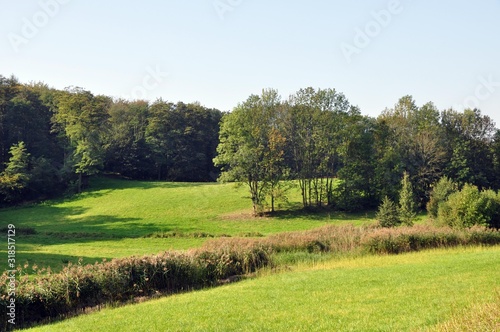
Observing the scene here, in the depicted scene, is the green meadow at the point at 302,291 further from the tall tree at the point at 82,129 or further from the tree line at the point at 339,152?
the tall tree at the point at 82,129

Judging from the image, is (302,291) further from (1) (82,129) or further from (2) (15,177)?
(1) (82,129)

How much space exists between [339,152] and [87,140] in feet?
135

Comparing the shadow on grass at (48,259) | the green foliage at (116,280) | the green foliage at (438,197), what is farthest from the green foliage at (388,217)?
the shadow on grass at (48,259)

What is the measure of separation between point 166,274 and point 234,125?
36.4 meters

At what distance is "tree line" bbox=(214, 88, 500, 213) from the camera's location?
177ft

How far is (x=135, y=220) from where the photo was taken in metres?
50.0

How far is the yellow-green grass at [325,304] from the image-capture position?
36.8 ft

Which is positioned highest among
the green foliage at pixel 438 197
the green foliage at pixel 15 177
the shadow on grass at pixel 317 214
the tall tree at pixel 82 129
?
the tall tree at pixel 82 129

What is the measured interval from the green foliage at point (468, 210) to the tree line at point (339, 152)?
60.7 ft

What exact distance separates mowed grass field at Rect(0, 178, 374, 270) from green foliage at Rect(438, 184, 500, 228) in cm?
998

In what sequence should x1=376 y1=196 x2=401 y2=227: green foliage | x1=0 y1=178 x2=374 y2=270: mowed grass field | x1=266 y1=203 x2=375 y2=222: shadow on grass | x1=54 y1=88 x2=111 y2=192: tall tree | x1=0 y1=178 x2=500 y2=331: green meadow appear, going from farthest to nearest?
x1=54 y1=88 x2=111 y2=192: tall tree < x1=266 y1=203 x2=375 y2=222: shadow on grass < x1=376 y1=196 x2=401 y2=227: green foliage < x1=0 y1=178 x2=374 y2=270: mowed grass field < x1=0 y1=178 x2=500 y2=331: green meadow

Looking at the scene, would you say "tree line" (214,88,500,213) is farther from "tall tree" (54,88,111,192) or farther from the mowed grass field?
"tall tree" (54,88,111,192)

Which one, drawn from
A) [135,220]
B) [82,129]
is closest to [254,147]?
[135,220]

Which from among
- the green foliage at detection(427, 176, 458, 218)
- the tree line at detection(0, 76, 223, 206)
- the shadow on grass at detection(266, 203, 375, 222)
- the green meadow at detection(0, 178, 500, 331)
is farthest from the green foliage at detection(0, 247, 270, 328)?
the tree line at detection(0, 76, 223, 206)
